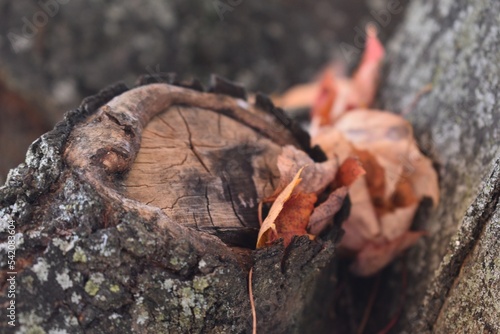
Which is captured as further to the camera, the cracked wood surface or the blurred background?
the blurred background

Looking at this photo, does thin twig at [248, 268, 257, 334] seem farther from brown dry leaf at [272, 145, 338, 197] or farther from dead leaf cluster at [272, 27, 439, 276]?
dead leaf cluster at [272, 27, 439, 276]

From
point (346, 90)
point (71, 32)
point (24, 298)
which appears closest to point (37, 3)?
point (71, 32)

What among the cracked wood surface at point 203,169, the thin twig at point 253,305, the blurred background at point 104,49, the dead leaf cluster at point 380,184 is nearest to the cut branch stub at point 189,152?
the cracked wood surface at point 203,169

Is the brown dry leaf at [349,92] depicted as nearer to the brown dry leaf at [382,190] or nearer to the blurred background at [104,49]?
the brown dry leaf at [382,190]

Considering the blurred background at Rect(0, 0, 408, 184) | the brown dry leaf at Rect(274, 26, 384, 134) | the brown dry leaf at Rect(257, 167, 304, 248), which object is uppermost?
the blurred background at Rect(0, 0, 408, 184)

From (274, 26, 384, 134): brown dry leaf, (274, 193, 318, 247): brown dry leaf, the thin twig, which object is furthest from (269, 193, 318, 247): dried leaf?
(274, 26, 384, 134): brown dry leaf

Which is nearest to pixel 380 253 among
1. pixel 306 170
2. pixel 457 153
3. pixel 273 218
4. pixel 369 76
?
pixel 457 153
